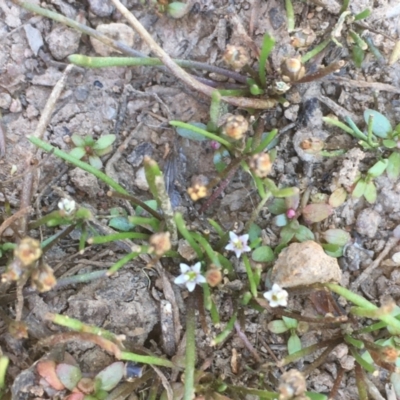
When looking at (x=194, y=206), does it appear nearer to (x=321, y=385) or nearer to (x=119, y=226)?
(x=119, y=226)

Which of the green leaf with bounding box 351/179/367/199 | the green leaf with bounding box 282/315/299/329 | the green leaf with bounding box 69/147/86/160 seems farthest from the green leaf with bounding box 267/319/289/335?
the green leaf with bounding box 69/147/86/160

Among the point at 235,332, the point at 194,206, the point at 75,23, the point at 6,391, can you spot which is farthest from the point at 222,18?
the point at 6,391

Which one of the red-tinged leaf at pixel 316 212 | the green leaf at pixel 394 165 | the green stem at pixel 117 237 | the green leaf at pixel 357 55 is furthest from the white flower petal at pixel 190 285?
the green leaf at pixel 357 55

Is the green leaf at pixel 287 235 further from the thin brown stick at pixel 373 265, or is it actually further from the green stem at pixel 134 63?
the green stem at pixel 134 63

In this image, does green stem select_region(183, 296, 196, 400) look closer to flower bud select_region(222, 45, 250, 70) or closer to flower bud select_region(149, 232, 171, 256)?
flower bud select_region(149, 232, 171, 256)

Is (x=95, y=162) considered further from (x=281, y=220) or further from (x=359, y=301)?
(x=359, y=301)

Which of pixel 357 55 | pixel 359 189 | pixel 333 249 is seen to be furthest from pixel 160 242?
pixel 357 55

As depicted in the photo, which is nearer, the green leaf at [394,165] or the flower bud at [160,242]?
the flower bud at [160,242]
